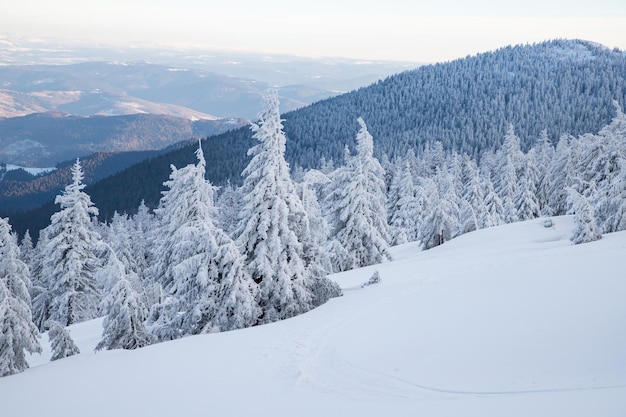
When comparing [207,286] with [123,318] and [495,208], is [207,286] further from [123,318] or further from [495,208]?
[495,208]

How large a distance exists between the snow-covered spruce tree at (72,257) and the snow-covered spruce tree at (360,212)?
16148 mm

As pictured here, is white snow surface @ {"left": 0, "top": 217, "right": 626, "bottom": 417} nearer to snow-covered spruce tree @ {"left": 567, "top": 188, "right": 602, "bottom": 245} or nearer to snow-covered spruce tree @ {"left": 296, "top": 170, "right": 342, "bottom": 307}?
snow-covered spruce tree @ {"left": 296, "top": 170, "right": 342, "bottom": 307}

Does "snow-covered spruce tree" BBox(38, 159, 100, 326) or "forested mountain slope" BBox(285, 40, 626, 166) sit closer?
"snow-covered spruce tree" BBox(38, 159, 100, 326)

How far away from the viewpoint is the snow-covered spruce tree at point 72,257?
30.9m

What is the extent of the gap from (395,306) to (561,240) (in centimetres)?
1435

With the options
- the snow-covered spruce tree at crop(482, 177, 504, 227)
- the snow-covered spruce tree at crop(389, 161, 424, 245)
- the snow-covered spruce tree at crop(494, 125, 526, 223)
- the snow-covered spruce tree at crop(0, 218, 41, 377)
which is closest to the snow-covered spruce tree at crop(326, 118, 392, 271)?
the snow-covered spruce tree at crop(0, 218, 41, 377)

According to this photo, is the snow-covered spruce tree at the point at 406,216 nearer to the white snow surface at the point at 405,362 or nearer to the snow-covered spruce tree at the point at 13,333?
the white snow surface at the point at 405,362

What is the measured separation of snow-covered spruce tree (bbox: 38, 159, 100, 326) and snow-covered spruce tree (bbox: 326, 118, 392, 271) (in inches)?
636

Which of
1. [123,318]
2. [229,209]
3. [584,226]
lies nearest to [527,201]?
[584,226]

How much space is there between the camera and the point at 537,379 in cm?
963

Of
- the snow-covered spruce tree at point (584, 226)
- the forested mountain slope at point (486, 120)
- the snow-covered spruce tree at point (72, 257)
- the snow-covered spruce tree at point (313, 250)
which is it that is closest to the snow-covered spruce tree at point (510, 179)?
the snow-covered spruce tree at point (584, 226)

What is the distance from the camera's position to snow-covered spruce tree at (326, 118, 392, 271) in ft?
95.8

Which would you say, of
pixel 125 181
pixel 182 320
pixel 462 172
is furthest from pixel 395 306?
pixel 125 181

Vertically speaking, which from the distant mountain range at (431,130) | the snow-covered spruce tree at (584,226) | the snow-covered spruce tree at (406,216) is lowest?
the snow-covered spruce tree at (406,216)
